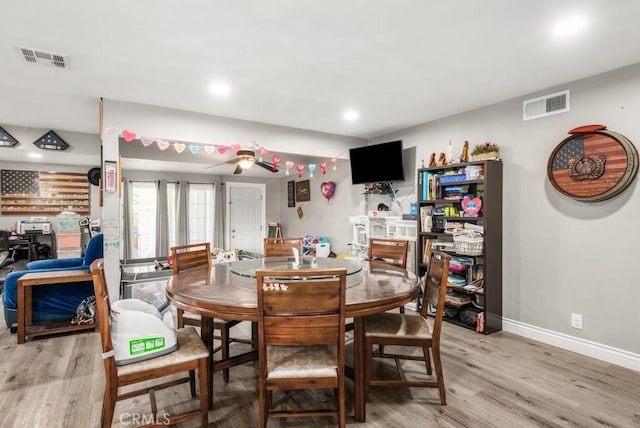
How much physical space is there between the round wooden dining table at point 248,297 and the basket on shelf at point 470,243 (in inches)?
42.5

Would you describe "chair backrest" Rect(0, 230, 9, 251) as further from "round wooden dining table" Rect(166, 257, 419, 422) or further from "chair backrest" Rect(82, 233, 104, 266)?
"round wooden dining table" Rect(166, 257, 419, 422)

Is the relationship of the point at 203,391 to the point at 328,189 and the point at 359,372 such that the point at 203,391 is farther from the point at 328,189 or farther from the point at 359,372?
the point at 328,189

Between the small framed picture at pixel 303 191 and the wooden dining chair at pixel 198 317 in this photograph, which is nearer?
the wooden dining chair at pixel 198 317

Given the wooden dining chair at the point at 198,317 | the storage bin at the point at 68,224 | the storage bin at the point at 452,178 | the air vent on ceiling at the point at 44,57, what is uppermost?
the air vent on ceiling at the point at 44,57

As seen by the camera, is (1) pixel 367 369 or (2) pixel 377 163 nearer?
(1) pixel 367 369

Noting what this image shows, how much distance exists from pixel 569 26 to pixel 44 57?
3.86 m

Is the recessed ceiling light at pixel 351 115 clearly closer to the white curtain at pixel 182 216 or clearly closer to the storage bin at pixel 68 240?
the white curtain at pixel 182 216

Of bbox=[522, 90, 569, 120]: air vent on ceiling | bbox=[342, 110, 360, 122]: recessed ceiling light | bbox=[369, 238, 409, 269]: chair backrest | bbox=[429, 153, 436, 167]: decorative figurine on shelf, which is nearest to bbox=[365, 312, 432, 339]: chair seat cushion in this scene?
bbox=[369, 238, 409, 269]: chair backrest

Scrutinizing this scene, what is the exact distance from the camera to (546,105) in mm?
3299

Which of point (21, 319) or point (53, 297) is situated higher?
point (53, 297)

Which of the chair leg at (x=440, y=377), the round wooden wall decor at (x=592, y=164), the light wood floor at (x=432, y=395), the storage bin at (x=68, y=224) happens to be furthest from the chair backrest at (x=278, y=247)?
the storage bin at (x=68, y=224)

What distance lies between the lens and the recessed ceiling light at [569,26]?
2.12 metres

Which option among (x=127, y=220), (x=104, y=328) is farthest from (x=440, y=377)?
(x=127, y=220)

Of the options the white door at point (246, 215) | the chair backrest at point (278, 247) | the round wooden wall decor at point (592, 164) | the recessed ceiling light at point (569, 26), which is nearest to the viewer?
the recessed ceiling light at point (569, 26)
